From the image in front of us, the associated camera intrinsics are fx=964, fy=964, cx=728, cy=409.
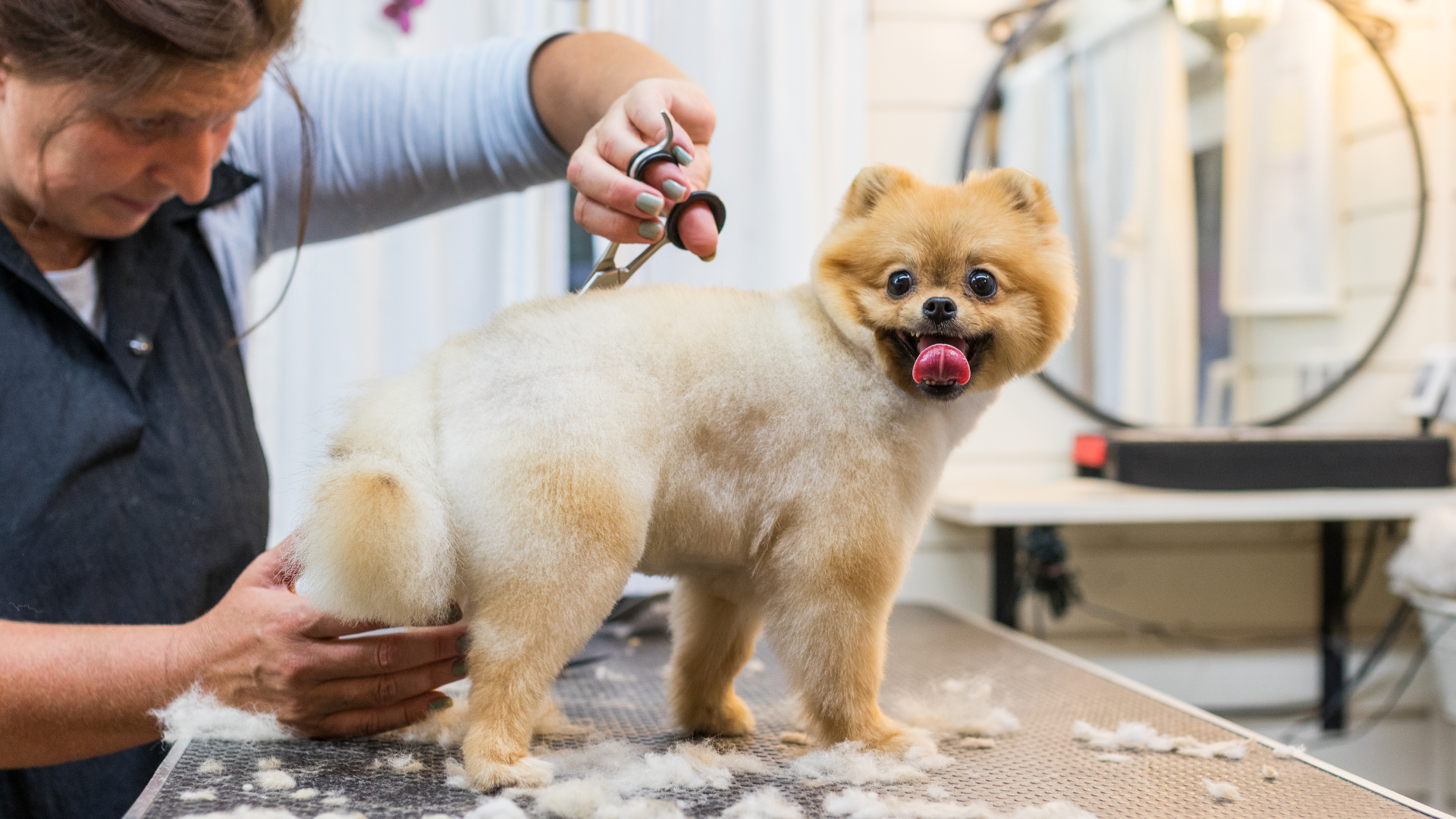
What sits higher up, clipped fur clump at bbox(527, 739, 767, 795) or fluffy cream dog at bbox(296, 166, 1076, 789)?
fluffy cream dog at bbox(296, 166, 1076, 789)

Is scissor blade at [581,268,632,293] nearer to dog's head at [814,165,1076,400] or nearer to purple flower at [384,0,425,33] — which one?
dog's head at [814,165,1076,400]

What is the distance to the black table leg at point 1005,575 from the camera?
1.99 metres

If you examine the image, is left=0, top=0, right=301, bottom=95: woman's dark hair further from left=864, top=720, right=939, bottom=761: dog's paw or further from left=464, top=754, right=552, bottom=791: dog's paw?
left=864, top=720, right=939, bottom=761: dog's paw

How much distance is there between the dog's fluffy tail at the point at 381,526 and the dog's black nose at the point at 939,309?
1.34 feet

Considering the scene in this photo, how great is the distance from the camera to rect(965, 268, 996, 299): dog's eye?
2.59 ft

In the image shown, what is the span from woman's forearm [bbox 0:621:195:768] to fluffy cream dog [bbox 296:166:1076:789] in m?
0.19

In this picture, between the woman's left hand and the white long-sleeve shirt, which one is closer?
the woman's left hand

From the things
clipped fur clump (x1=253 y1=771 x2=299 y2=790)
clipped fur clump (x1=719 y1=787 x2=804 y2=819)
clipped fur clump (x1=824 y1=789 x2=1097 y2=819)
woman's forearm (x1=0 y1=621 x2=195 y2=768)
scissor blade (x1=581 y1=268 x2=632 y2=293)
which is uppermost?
scissor blade (x1=581 y1=268 x2=632 y2=293)

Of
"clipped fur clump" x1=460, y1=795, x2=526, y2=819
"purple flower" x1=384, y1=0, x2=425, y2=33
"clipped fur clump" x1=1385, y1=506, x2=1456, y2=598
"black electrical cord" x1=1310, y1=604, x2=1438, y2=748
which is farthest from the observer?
"black electrical cord" x1=1310, y1=604, x2=1438, y2=748

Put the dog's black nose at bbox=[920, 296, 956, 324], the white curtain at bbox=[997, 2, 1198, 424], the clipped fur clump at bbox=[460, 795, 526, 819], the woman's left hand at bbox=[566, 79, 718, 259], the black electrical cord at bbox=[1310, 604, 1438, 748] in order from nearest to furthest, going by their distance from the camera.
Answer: the clipped fur clump at bbox=[460, 795, 526, 819] → the dog's black nose at bbox=[920, 296, 956, 324] → the woman's left hand at bbox=[566, 79, 718, 259] → the white curtain at bbox=[997, 2, 1198, 424] → the black electrical cord at bbox=[1310, 604, 1438, 748]

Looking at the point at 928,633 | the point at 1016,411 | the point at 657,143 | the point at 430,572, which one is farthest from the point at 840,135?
the point at 430,572

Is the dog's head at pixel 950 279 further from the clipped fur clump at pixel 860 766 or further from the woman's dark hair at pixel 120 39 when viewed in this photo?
the woman's dark hair at pixel 120 39

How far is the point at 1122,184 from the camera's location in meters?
2.19

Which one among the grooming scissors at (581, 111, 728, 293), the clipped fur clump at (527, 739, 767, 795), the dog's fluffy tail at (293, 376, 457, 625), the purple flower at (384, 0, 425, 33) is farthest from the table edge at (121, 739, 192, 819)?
the purple flower at (384, 0, 425, 33)
